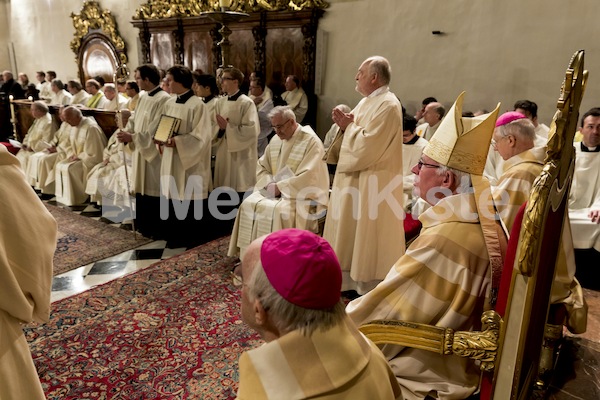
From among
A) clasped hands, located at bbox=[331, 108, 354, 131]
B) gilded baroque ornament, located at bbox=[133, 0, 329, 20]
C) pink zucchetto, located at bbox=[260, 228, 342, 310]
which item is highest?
gilded baroque ornament, located at bbox=[133, 0, 329, 20]

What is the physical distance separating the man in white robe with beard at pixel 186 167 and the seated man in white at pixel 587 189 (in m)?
3.87

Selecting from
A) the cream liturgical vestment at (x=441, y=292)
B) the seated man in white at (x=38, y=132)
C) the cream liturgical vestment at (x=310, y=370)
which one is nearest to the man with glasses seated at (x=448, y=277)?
the cream liturgical vestment at (x=441, y=292)

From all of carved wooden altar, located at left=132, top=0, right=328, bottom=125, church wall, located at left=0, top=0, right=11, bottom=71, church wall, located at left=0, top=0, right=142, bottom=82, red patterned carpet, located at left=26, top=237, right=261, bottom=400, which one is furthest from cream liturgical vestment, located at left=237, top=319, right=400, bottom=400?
church wall, located at left=0, top=0, right=11, bottom=71

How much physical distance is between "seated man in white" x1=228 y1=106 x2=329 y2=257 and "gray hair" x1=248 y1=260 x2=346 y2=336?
10.1ft

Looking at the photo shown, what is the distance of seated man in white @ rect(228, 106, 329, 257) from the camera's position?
4.21 meters

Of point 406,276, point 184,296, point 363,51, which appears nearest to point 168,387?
point 184,296

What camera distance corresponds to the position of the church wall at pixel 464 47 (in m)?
6.28

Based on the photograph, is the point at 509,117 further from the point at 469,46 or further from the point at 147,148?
the point at 469,46

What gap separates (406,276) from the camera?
1.80 metres

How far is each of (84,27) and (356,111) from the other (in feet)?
41.4

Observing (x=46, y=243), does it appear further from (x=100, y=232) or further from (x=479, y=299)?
(x=100, y=232)

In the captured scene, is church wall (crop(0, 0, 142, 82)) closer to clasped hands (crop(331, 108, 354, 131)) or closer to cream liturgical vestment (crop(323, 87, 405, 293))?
clasped hands (crop(331, 108, 354, 131))

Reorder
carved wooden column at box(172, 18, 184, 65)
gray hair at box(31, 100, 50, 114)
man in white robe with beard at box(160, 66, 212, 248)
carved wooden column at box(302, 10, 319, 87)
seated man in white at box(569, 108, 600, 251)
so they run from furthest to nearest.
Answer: carved wooden column at box(172, 18, 184, 65) → carved wooden column at box(302, 10, 319, 87) → gray hair at box(31, 100, 50, 114) → man in white robe with beard at box(160, 66, 212, 248) → seated man in white at box(569, 108, 600, 251)

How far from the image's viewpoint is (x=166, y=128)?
4.89m
